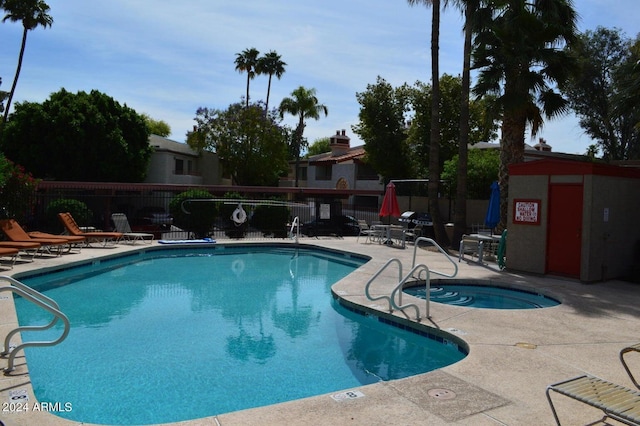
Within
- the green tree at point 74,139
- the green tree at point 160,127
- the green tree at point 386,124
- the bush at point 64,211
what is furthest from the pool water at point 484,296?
the green tree at point 160,127

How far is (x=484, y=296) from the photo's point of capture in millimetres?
10461

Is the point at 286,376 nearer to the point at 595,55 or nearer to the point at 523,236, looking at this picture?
the point at 523,236

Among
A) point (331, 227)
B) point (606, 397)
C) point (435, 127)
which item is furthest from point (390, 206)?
point (606, 397)

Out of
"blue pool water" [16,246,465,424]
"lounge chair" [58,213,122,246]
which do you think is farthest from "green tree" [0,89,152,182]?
"blue pool water" [16,246,465,424]

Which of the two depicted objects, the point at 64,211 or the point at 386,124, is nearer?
the point at 64,211

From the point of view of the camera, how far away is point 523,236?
1203 centimetres

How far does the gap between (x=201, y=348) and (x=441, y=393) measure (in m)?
3.70

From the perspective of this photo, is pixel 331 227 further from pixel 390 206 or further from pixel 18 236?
pixel 18 236

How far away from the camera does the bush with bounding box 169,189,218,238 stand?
19.5 m

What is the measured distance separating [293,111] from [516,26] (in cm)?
3146

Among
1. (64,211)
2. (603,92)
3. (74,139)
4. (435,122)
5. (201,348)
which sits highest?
(603,92)

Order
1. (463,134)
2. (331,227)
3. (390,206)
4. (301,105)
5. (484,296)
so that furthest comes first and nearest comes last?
(301,105) → (331,227) → (390,206) → (463,134) → (484,296)

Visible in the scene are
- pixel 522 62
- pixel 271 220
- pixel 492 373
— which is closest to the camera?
pixel 492 373

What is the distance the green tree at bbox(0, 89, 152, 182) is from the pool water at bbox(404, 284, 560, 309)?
25232 millimetres
